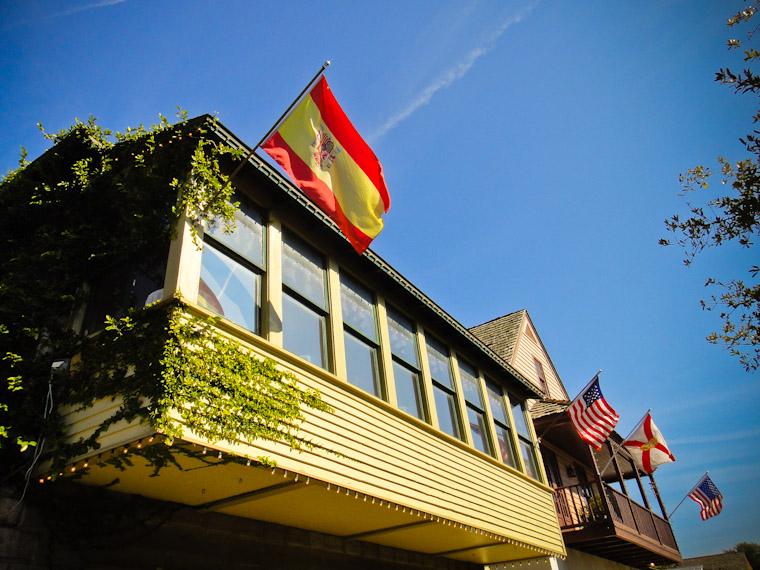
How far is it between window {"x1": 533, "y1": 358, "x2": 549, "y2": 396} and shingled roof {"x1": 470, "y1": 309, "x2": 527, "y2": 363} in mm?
1794

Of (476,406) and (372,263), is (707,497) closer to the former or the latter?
(476,406)

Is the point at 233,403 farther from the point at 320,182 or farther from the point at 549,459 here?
the point at 549,459

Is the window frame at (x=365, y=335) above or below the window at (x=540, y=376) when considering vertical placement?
below

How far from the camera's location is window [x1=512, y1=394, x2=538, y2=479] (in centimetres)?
1298

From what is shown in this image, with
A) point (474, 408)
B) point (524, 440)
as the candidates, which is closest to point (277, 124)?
point (474, 408)

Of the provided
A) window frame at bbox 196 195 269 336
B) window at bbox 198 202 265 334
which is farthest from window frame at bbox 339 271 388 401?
window at bbox 198 202 265 334

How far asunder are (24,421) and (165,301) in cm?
177

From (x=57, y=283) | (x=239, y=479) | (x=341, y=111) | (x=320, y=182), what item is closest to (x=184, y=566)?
(x=239, y=479)

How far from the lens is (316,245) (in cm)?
848

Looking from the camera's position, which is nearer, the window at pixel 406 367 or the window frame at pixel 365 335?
the window frame at pixel 365 335

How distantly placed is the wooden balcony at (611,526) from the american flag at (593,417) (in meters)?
1.71

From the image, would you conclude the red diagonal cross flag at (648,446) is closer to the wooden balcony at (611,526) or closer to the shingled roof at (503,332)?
the wooden balcony at (611,526)

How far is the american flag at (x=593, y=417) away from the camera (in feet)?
44.6

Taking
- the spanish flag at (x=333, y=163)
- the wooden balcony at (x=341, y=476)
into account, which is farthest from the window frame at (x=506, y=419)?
the spanish flag at (x=333, y=163)
